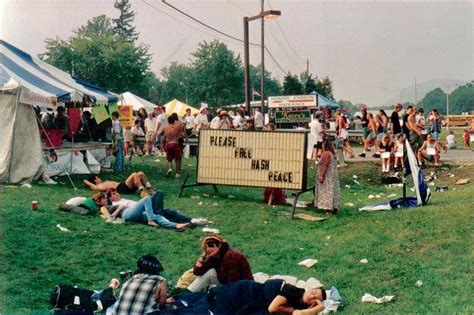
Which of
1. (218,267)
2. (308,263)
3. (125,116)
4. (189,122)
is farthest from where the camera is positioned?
(189,122)

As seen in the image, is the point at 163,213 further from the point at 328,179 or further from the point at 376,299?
the point at 376,299

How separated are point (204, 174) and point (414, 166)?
4541 millimetres

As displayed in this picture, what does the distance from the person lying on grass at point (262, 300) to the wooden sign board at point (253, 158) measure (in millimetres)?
6690

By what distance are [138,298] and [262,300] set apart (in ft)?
4.24

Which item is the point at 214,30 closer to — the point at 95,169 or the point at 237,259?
the point at 95,169

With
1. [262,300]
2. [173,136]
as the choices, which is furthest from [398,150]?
[262,300]

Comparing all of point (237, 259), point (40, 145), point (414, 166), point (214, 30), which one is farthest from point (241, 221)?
point (214, 30)


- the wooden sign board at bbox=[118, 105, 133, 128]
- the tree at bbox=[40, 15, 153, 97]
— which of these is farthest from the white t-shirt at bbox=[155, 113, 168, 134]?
the tree at bbox=[40, 15, 153, 97]

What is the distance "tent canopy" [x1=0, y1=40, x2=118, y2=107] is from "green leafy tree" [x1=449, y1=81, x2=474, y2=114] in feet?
135

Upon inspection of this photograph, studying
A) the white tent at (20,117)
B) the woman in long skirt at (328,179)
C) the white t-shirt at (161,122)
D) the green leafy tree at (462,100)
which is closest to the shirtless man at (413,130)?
the woman in long skirt at (328,179)

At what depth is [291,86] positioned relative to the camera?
4853 cm

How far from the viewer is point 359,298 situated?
25.1 ft

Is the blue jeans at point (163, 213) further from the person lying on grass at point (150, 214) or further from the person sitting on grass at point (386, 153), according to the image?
the person sitting on grass at point (386, 153)

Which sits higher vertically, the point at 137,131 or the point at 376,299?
the point at 137,131
